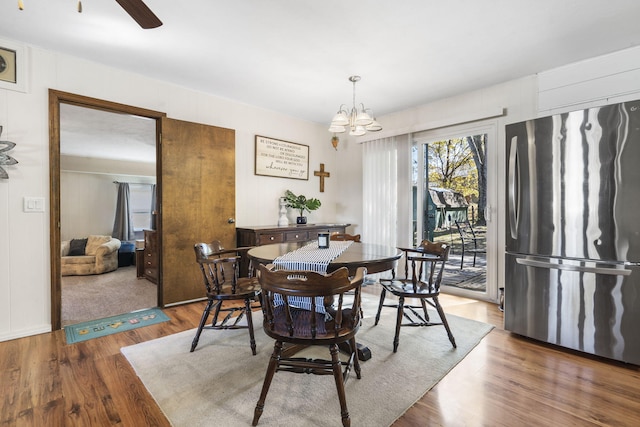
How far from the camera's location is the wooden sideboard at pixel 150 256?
14.1 ft

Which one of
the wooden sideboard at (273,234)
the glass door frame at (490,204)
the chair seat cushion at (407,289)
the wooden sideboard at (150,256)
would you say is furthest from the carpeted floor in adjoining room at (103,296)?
the glass door frame at (490,204)

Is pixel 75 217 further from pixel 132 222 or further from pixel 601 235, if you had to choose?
pixel 601 235

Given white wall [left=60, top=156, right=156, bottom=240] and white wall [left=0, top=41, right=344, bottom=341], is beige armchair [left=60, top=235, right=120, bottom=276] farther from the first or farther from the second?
white wall [left=0, top=41, right=344, bottom=341]

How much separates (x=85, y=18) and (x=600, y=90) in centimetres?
427

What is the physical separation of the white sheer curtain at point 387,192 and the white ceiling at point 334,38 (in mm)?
1029

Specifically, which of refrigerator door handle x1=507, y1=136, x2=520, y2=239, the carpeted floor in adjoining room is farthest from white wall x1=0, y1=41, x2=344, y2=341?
refrigerator door handle x1=507, y1=136, x2=520, y2=239

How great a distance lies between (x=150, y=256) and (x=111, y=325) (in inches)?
74.9

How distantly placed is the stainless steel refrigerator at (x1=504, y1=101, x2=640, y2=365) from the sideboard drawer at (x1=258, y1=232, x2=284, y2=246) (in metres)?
2.38

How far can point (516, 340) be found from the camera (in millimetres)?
2449

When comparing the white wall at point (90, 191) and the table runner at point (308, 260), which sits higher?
the white wall at point (90, 191)

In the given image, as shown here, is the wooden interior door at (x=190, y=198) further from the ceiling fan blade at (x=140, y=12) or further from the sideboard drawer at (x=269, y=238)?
the ceiling fan blade at (x=140, y=12)

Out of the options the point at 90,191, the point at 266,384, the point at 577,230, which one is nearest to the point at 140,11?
the point at 266,384

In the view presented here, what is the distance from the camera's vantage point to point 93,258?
496 cm

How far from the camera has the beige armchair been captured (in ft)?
15.9
